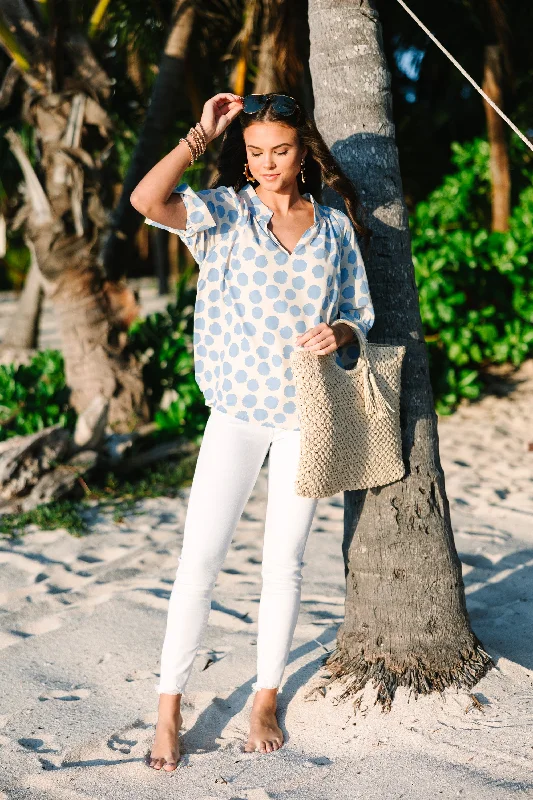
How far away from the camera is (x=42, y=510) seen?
474 cm

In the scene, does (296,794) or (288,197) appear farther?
(288,197)

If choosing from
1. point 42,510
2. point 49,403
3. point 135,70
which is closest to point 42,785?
point 42,510

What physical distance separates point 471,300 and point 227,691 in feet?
16.4

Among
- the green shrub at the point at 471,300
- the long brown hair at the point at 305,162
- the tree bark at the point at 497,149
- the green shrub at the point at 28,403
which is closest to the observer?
the long brown hair at the point at 305,162

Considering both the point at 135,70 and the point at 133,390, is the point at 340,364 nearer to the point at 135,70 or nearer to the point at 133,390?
the point at 133,390

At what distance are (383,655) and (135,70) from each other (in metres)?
9.23

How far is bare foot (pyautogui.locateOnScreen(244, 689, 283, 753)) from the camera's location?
2.46m

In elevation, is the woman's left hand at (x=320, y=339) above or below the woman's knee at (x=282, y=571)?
above

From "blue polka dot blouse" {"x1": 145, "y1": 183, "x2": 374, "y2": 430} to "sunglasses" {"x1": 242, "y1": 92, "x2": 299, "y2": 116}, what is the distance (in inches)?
9.3

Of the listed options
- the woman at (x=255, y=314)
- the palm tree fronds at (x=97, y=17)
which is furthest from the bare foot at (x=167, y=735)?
the palm tree fronds at (x=97, y=17)

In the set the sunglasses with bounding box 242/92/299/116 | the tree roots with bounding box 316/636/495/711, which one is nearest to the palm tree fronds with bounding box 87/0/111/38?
the sunglasses with bounding box 242/92/299/116

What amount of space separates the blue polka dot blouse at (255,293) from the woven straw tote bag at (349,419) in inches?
2.9

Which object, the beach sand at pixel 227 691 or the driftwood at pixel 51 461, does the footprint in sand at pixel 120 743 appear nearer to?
the beach sand at pixel 227 691

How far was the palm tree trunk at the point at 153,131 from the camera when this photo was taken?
20.6 ft
